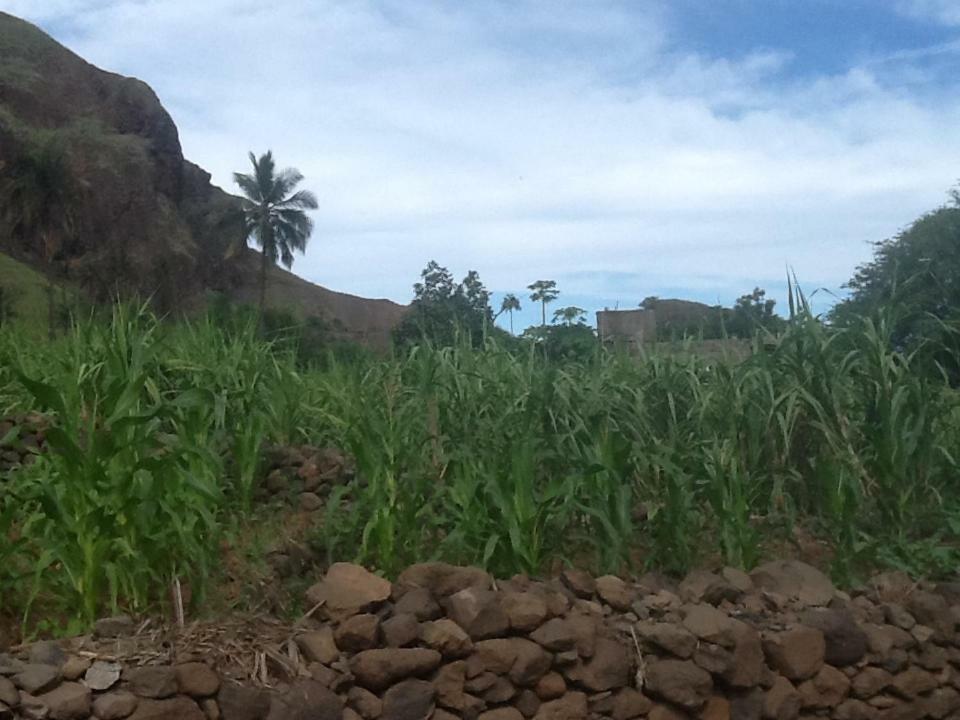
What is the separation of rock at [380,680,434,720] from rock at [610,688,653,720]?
0.70 m

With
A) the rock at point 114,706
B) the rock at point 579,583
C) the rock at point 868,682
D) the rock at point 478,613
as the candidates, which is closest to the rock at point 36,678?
the rock at point 114,706

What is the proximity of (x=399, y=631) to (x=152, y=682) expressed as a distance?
2.52 feet

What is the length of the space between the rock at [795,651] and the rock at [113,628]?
7.29 feet

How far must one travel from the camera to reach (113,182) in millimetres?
38500

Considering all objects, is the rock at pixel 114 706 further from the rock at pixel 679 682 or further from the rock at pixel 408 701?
the rock at pixel 679 682

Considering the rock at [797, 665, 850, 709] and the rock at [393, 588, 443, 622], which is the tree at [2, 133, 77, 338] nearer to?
the rock at [393, 588, 443, 622]

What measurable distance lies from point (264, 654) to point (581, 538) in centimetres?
150

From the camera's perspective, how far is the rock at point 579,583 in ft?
12.9

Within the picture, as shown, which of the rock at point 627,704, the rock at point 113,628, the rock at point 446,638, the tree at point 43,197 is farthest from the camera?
the tree at point 43,197

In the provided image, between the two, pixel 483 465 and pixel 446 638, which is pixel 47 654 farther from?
pixel 483 465

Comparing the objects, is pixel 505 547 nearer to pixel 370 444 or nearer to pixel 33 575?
pixel 370 444

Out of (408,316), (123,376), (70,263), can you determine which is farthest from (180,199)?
(123,376)

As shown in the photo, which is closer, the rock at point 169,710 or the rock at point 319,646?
the rock at point 169,710

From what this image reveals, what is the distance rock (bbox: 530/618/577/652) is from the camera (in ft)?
12.0
